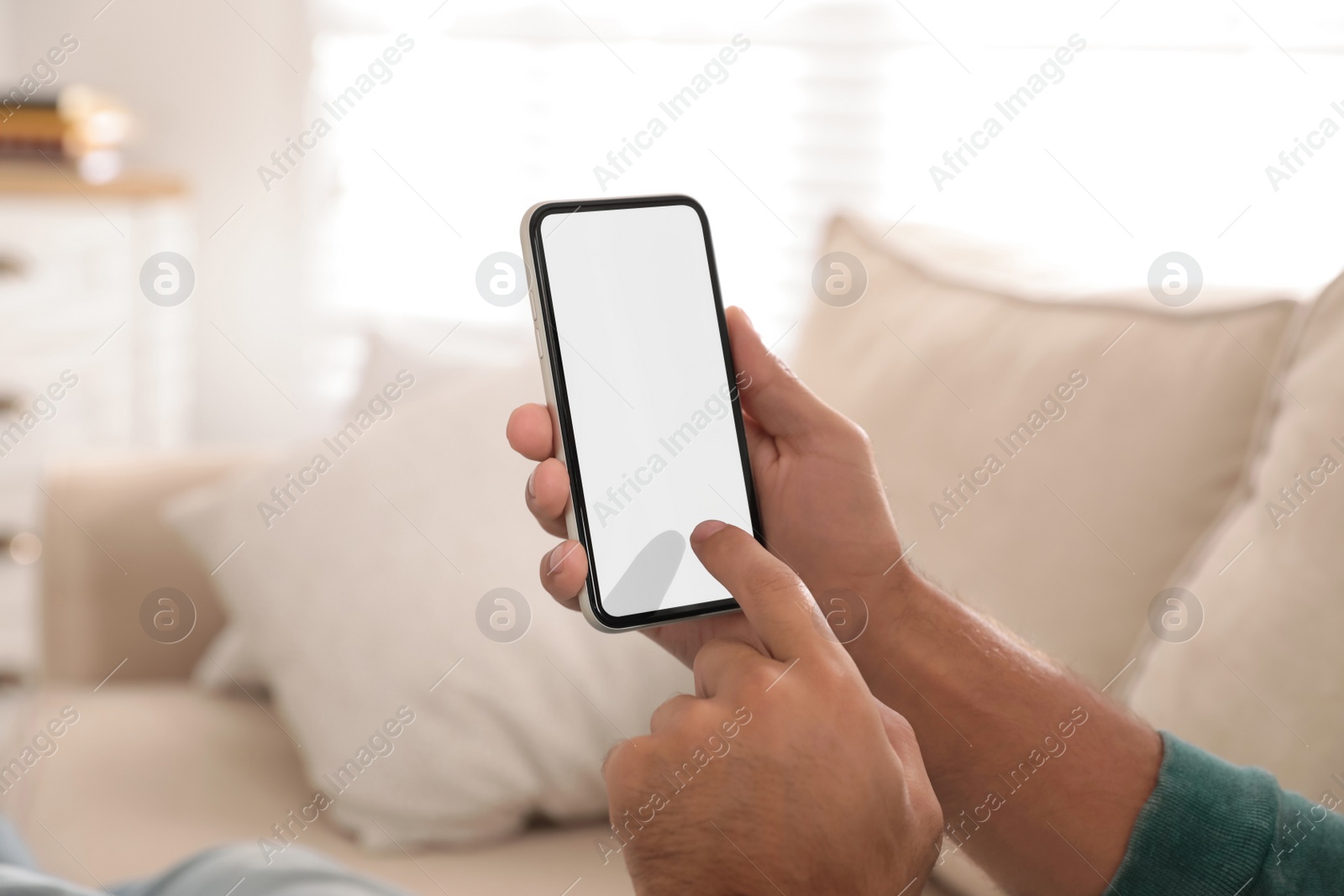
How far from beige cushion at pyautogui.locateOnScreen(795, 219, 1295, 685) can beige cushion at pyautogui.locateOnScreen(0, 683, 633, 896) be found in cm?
36

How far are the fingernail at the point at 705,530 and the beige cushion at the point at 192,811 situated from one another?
299 mm

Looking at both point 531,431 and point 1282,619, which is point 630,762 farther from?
point 1282,619

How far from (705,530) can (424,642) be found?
15.0 inches

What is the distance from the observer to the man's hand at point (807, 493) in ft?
2.24

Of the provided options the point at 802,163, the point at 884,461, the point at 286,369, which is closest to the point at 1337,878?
the point at 884,461

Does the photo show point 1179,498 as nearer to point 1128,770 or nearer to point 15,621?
point 1128,770

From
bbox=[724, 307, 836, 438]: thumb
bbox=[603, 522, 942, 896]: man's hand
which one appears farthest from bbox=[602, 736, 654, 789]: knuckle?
bbox=[724, 307, 836, 438]: thumb

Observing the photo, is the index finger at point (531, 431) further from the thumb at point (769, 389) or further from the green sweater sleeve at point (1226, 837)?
the green sweater sleeve at point (1226, 837)

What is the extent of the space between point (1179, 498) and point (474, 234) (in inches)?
59.0

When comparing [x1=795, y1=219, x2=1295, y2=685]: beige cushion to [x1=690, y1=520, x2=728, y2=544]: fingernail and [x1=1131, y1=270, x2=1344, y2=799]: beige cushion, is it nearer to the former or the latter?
[x1=1131, y1=270, x2=1344, y2=799]: beige cushion

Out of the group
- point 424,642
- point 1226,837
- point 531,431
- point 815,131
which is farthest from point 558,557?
point 815,131

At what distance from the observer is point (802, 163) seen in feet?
6.15

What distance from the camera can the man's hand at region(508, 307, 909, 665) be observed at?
2.24ft

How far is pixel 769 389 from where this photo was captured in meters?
0.69
